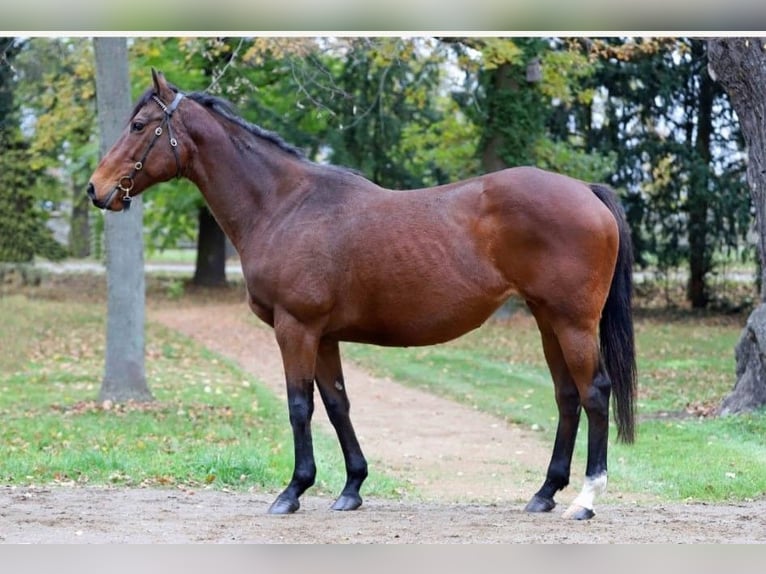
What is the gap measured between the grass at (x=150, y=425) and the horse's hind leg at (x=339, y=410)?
1117 mm

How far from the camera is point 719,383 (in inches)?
551

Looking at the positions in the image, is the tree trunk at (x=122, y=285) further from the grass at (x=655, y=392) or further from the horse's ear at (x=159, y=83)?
the horse's ear at (x=159, y=83)

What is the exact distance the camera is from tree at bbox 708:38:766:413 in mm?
9945

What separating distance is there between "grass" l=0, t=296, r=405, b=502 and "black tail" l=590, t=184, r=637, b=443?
217cm

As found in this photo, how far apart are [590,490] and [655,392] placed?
7401 millimetres

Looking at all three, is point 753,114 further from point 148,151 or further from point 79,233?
point 79,233

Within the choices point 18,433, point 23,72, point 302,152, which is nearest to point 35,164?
point 23,72

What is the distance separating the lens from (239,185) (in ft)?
22.3

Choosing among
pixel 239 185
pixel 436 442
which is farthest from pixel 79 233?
pixel 239 185

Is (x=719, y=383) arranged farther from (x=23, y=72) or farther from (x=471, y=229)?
(x=23, y=72)

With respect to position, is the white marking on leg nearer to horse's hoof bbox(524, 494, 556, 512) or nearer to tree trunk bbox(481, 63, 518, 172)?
horse's hoof bbox(524, 494, 556, 512)

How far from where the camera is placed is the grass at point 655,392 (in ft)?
28.0

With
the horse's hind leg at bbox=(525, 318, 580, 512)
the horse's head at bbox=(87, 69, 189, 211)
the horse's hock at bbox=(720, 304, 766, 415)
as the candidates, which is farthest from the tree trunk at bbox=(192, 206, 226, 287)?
the horse's hind leg at bbox=(525, 318, 580, 512)

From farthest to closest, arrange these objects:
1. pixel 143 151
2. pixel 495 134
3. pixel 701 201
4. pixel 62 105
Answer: pixel 701 201 < pixel 495 134 < pixel 62 105 < pixel 143 151
